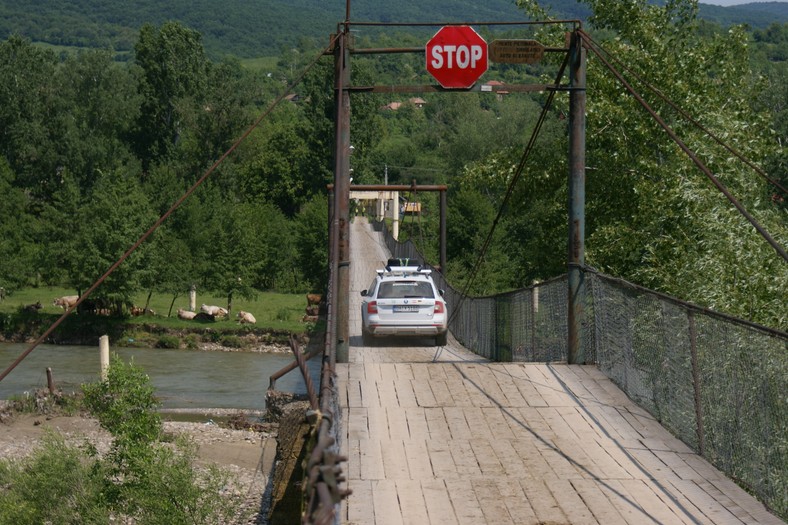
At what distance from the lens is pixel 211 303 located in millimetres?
65250

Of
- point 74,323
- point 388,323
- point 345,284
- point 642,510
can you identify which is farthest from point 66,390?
point 642,510

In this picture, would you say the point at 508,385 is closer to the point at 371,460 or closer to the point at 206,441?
the point at 371,460

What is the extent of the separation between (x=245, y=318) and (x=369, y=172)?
1103 inches

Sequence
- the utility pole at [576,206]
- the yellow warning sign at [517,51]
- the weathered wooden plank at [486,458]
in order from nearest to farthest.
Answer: the weathered wooden plank at [486,458], the utility pole at [576,206], the yellow warning sign at [517,51]

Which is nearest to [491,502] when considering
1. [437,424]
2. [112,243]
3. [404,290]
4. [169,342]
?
[437,424]

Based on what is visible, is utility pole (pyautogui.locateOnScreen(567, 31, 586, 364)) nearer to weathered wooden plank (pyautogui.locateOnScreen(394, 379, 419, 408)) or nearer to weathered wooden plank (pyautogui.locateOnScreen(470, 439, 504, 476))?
weathered wooden plank (pyautogui.locateOnScreen(394, 379, 419, 408))

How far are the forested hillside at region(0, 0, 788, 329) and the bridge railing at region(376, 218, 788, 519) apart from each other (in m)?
4.77

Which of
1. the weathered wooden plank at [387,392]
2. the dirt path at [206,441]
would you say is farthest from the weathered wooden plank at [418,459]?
the dirt path at [206,441]

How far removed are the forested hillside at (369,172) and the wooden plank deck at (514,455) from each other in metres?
6.44

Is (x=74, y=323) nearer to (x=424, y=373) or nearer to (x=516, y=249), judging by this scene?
(x=516, y=249)

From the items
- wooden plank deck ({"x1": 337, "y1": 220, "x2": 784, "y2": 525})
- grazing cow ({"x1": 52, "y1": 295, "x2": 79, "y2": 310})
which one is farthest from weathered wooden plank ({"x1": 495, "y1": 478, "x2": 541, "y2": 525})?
grazing cow ({"x1": 52, "y1": 295, "x2": 79, "y2": 310})

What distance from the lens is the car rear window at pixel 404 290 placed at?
67.2 ft

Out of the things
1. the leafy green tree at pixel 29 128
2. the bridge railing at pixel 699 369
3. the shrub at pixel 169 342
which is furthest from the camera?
the leafy green tree at pixel 29 128

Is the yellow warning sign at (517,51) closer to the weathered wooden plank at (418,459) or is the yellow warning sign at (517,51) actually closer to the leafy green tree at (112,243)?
the weathered wooden plank at (418,459)
